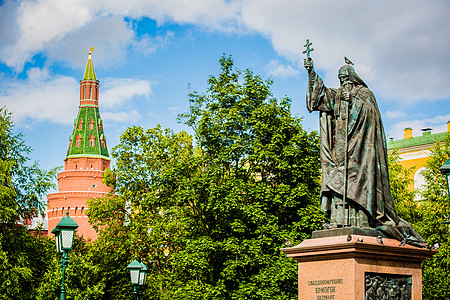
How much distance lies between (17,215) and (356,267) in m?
24.7

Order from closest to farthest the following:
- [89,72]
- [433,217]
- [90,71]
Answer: [433,217]
[89,72]
[90,71]

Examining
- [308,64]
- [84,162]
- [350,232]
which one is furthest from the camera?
[84,162]

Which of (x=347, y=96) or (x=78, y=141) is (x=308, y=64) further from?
(x=78, y=141)

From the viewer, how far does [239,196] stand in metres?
26.2

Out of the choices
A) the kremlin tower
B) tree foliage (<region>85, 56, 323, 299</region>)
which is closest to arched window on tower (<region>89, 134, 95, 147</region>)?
the kremlin tower

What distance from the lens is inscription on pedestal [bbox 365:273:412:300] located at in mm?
9695

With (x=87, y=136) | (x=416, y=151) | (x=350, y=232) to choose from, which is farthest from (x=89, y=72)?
(x=350, y=232)

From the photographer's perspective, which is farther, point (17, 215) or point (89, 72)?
point (89, 72)

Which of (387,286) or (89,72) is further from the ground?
(89,72)

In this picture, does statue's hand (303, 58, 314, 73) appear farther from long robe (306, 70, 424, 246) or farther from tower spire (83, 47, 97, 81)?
tower spire (83, 47, 97, 81)

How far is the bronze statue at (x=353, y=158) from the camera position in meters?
10.6

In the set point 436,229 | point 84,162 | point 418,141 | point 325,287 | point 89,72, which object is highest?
point 89,72

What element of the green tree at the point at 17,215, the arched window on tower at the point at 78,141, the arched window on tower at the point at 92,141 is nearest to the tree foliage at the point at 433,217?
the green tree at the point at 17,215

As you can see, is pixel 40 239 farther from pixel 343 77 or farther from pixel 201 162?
pixel 343 77
